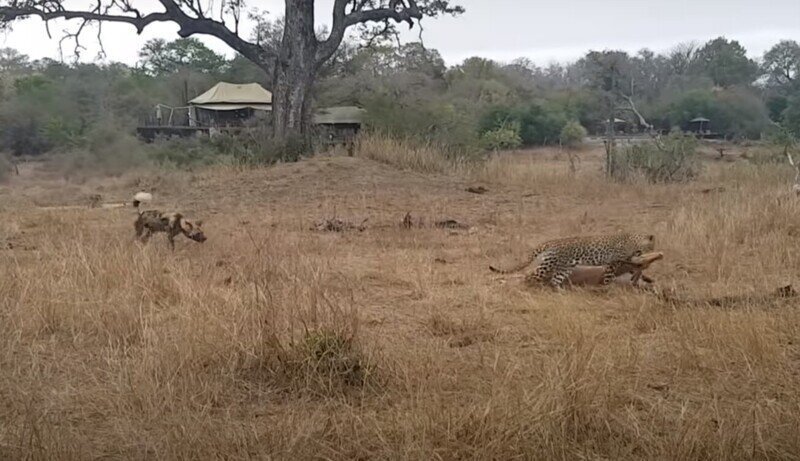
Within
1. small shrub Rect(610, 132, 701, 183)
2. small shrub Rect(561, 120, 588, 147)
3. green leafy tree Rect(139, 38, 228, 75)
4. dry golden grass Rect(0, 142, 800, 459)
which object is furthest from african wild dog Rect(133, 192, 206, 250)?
green leafy tree Rect(139, 38, 228, 75)

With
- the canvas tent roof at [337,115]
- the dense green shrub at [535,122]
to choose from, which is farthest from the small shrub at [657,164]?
the dense green shrub at [535,122]

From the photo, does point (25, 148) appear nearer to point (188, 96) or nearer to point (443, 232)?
point (188, 96)

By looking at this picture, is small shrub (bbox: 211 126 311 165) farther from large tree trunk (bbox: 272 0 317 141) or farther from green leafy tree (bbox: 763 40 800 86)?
green leafy tree (bbox: 763 40 800 86)

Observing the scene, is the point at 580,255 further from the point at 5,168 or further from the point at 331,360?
the point at 5,168

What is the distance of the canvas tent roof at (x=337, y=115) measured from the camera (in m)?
24.6

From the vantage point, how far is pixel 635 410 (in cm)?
332

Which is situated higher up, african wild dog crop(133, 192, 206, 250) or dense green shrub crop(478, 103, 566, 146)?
dense green shrub crop(478, 103, 566, 146)

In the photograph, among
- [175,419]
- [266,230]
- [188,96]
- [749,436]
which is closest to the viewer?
[749,436]

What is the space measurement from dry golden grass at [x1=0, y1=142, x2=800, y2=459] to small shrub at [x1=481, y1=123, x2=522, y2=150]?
13.3 metres

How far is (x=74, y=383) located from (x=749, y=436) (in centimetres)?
304

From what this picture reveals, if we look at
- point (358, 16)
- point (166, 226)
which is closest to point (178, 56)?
point (358, 16)

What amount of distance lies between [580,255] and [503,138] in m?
18.3

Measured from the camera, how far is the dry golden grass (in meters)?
3.02

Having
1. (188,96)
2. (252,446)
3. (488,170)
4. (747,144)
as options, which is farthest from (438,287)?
(188,96)
